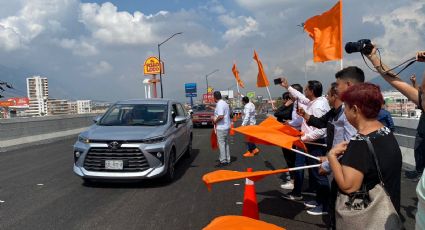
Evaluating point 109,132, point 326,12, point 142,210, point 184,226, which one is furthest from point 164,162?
point 326,12

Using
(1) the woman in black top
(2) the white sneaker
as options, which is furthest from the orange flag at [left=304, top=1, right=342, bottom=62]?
(1) the woman in black top

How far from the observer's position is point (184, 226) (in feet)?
17.8

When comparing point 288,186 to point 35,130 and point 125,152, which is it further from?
point 35,130

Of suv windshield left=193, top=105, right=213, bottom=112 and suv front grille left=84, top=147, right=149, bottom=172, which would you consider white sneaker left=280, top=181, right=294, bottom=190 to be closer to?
suv front grille left=84, top=147, right=149, bottom=172

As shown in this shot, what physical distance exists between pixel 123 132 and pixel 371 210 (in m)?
5.97

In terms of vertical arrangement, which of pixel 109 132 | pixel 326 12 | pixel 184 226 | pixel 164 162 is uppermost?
pixel 326 12

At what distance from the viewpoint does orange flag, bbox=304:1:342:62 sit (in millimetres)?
7277

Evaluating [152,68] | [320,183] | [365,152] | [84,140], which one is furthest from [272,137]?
[152,68]

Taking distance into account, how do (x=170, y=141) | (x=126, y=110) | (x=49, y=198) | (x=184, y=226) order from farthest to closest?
(x=126, y=110)
(x=170, y=141)
(x=49, y=198)
(x=184, y=226)

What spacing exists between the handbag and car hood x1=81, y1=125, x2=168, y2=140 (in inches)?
214

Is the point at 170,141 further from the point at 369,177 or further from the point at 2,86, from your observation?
the point at 2,86

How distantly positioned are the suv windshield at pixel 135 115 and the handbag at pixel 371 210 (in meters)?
6.38

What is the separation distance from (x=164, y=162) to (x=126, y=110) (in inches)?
77.5

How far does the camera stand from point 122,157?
7.64 metres
